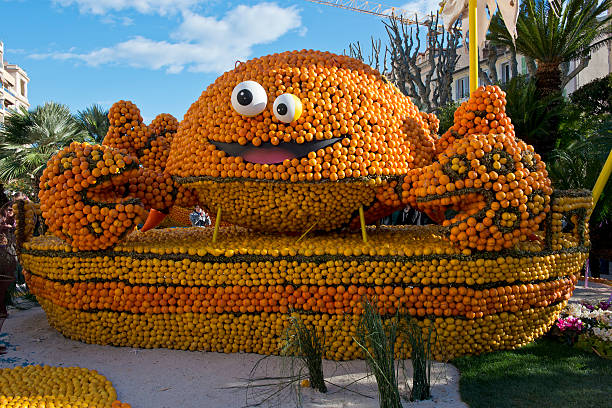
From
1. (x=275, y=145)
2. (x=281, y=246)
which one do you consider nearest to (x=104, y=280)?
(x=281, y=246)

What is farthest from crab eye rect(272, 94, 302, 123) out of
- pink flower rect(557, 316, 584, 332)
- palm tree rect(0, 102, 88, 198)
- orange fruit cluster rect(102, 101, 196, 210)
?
palm tree rect(0, 102, 88, 198)

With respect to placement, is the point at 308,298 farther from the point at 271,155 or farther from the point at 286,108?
the point at 286,108

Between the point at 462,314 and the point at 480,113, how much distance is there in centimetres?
220

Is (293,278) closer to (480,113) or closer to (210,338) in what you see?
(210,338)

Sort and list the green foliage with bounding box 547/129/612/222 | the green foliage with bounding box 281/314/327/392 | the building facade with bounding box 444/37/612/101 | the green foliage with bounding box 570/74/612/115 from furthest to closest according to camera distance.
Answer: the building facade with bounding box 444/37/612/101 < the green foliage with bounding box 570/74/612/115 < the green foliage with bounding box 547/129/612/222 < the green foliage with bounding box 281/314/327/392

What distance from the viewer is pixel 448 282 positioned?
4.42m

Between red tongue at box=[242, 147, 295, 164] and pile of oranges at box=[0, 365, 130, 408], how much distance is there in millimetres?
2346

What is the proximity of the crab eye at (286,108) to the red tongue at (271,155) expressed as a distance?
0.29m

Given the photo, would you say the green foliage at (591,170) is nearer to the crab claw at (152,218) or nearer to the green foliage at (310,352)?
the green foliage at (310,352)

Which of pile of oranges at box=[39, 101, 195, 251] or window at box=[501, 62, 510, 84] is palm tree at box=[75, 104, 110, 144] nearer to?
pile of oranges at box=[39, 101, 195, 251]

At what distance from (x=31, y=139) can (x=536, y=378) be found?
13.6m

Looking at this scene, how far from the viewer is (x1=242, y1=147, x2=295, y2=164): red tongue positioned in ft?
15.5

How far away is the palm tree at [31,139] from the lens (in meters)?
13.0

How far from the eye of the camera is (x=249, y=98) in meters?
4.59
